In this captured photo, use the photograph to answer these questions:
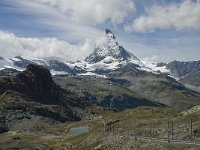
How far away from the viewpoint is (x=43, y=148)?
538ft

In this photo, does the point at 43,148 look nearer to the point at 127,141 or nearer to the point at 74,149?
the point at 74,149

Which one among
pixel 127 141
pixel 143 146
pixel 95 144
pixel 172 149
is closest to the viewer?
pixel 172 149

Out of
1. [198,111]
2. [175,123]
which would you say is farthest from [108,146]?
[198,111]

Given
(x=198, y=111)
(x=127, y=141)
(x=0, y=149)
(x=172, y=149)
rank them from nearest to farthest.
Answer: (x=172, y=149), (x=127, y=141), (x=198, y=111), (x=0, y=149)

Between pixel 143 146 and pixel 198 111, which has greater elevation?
pixel 198 111

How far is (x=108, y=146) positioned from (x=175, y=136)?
16.7 meters

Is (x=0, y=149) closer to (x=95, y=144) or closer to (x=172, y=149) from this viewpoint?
(x=95, y=144)

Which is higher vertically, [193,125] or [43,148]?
[193,125]

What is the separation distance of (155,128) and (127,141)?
23.3 metres

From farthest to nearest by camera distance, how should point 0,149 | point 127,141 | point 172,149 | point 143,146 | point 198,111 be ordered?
1. point 0,149
2. point 198,111
3. point 127,141
4. point 143,146
5. point 172,149

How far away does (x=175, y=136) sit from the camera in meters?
106

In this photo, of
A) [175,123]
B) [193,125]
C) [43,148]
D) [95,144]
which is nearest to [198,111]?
[175,123]

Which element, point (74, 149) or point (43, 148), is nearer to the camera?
point (74, 149)

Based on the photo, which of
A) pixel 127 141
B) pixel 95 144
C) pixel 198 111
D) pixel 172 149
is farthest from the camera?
pixel 198 111
